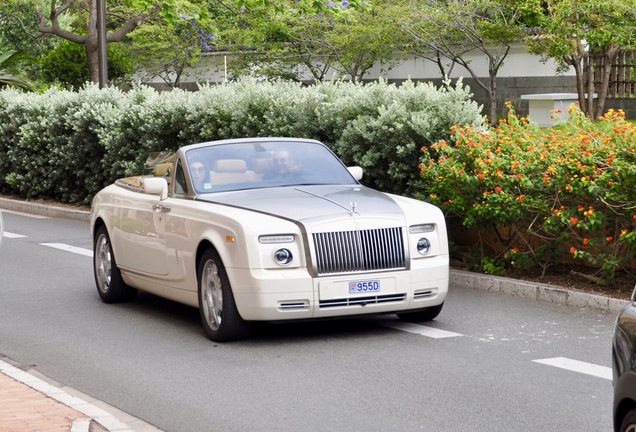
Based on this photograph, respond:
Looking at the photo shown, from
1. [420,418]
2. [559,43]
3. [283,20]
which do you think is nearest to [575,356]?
[420,418]

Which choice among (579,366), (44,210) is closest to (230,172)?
(579,366)

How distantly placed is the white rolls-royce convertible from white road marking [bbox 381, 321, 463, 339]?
0.44 feet

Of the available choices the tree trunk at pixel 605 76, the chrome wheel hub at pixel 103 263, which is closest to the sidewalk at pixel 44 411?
the chrome wheel hub at pixel 103 263

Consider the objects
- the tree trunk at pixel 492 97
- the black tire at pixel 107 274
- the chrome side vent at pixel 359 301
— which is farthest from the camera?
the tree trunk at pixel 492 97

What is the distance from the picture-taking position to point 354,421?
688 centimetres

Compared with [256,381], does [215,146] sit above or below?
above

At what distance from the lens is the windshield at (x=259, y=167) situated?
1032 cm

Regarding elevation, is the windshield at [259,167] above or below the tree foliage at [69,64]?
below

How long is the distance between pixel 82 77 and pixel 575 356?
95.7 ft

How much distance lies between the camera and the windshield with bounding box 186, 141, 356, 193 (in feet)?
33.9

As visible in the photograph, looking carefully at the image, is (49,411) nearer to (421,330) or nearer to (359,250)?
(359,250)

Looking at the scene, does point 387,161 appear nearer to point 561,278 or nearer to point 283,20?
point 561,278

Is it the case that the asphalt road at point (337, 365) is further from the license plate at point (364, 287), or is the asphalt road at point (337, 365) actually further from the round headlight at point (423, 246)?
the round headlight at point (423, 246)

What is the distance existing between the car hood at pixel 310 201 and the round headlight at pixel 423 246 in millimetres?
283
